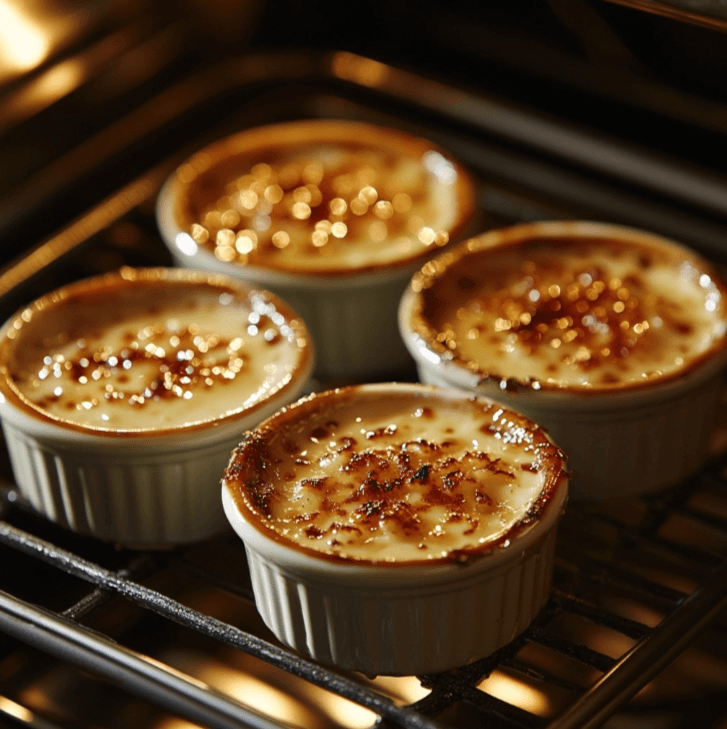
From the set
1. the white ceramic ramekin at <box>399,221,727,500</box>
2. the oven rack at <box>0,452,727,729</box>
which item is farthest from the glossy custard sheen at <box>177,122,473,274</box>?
the oven rack at <box>0,452,727,729</box>

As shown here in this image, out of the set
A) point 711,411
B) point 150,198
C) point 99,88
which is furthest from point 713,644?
point 99,88

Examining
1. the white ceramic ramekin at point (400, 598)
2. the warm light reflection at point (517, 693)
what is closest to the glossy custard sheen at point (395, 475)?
the white ceramic ramekin at point (400, 598)

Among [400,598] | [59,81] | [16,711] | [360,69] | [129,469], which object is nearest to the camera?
[400,598]

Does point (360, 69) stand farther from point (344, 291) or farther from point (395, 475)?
point (395, 475)

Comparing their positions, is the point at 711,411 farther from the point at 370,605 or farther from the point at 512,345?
the point at 370,605

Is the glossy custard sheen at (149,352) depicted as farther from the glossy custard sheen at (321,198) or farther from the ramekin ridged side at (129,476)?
the glossy custard sheen at (321,198)

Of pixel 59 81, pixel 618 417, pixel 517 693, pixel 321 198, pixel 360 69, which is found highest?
pixel 59 81

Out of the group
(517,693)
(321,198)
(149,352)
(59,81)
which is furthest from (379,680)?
(59,81)
